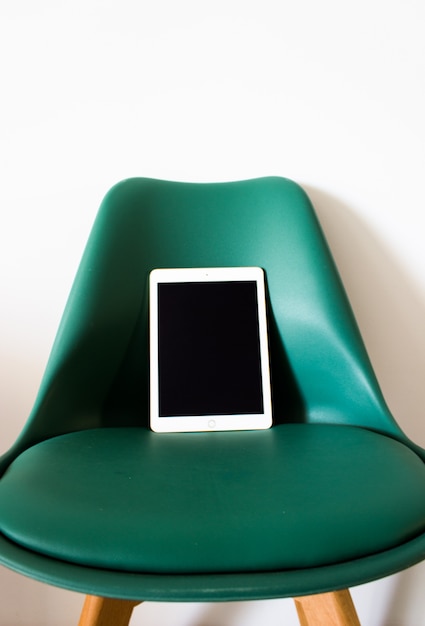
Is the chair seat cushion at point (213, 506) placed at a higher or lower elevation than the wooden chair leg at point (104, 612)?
higher

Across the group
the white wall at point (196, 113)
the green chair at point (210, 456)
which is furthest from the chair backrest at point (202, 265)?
the white wall at point (196, 113)

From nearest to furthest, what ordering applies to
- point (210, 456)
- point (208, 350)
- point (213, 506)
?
point (213, 506), point (210, 456), point (208, 350)

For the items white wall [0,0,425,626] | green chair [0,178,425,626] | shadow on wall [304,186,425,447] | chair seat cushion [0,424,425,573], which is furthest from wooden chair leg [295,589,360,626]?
white wall [0,0,425,626]

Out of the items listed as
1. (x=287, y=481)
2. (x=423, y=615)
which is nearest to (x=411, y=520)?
(x=287, y=481)

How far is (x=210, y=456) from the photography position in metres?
0.61

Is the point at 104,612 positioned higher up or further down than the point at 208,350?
further down

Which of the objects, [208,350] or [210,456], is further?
[208,350]

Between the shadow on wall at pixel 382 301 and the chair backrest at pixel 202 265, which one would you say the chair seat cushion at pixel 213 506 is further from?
the shadow on wall at pixel 382 301

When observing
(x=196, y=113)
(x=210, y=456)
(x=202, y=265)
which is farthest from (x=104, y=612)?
(x=196, y=113)

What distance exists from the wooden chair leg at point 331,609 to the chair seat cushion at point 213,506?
189 millimetres

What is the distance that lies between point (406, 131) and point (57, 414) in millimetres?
690

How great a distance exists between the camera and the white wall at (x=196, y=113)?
0.96 meters

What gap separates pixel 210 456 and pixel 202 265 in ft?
1.11

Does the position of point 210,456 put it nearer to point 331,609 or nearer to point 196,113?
point 331,609
